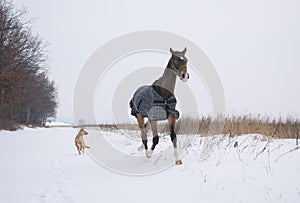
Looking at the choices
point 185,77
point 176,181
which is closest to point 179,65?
point 185,77

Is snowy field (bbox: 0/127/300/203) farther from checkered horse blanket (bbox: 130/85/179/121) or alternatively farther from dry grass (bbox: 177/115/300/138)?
dry grass (bbox: 177/115/300/138)

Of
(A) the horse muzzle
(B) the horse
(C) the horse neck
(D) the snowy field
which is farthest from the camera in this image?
(C) the horse neck

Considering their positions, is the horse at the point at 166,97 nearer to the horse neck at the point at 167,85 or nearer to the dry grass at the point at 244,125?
the horse neck at the point at 167,85

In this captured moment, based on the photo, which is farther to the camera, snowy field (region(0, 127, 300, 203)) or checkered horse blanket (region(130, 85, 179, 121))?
checkered horse blanket (region(130, 85, 179, 121))

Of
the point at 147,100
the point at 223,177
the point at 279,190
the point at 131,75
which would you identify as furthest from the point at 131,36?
the point at 279,190

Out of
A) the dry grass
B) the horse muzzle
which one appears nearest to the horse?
the horse muzzle

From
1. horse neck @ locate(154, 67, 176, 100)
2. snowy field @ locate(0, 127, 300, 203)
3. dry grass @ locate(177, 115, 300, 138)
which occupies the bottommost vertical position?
snowy field @ locate(0, 127, 300, 203)

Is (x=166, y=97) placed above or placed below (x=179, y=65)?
below

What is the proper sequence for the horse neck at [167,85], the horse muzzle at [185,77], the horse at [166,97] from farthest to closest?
the horse neck at [167,85] → the horse at [166,97] → the horse muzzle at [185,77]

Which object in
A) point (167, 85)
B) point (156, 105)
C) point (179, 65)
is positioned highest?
point (179, 65)

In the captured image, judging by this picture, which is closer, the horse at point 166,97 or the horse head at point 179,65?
the horse head at point 179,65

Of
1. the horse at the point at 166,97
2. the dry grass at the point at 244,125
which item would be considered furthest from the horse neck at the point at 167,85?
the dry grass at the point at 244,125

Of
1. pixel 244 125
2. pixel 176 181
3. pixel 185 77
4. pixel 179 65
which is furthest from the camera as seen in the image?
pixel 244 125

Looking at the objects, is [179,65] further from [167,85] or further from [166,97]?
[166,97]
